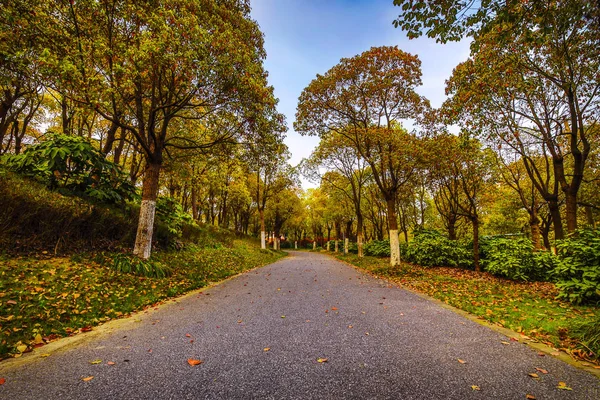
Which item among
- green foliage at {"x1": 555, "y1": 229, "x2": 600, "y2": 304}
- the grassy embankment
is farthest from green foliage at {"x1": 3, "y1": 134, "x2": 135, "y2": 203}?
→ green foliage at {"x1": 555, "y1": 229, "x2": 600, "y2": 304}

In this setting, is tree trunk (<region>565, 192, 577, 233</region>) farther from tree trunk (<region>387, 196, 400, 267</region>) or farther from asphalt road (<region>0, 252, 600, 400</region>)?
asphalt road (<region>0, 252, 600, 400</region>)

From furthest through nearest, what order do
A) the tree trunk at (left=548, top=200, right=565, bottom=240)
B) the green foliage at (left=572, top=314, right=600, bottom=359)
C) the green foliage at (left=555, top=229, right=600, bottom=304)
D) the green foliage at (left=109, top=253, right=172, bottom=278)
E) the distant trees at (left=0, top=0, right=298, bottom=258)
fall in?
1. the tree trunk at (left=548, top=200, right=565, bottom=240)
2. the green foliage at (left=109, top=253, right=172, bottom=278)
3. the distant trees at (left=0, top=0, right=298, bottom=258)
4. the green foliage at (left=555, top=229, right=600, bottom=304)
5. the green foliage at (left=572, top=314, right=600, bottom=359)

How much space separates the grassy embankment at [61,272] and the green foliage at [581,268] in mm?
8967

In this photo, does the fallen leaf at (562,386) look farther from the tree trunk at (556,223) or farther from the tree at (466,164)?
the tree trunk at (556,223)

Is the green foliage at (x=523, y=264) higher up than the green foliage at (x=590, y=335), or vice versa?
the green foliage at (x=523, y=264)

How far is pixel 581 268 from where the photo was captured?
211 inches

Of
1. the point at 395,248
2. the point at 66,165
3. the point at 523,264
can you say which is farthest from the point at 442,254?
the point at 66,165

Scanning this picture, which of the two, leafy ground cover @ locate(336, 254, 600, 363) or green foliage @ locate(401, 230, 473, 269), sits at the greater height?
green foliage @ locate(401, 230, 473, 269)

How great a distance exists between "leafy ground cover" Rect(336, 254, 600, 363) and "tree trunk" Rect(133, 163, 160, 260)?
26.6ft

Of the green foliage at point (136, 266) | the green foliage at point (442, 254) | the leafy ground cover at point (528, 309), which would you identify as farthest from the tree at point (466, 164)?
the green foliage at point (136, 266)

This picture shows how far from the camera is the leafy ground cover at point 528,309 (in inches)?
134

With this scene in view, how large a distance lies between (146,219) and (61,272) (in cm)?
257

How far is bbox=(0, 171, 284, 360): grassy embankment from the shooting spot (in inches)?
142

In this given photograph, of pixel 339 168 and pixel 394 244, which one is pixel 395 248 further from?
pixel 339 168
